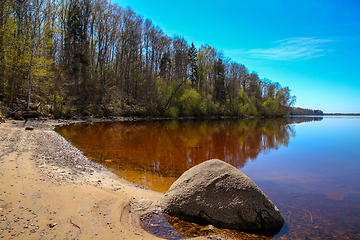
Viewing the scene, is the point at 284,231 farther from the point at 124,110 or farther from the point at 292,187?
the point at 124,110

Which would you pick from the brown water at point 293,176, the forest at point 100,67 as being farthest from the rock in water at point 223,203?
the forest at point 100,67

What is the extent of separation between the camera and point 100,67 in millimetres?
33219

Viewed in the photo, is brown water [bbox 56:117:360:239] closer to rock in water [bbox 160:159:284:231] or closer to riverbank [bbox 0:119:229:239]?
rock in water [bbox 160:159:284:231]

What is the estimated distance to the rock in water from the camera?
3.70 meters

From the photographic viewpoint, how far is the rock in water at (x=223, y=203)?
3699 millimetres

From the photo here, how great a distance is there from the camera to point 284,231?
3729 mm

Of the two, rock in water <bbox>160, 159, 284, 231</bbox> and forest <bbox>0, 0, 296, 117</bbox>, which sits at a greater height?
forest <bbox>0, 0, 296, 117</bbox>

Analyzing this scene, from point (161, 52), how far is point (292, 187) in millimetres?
39971

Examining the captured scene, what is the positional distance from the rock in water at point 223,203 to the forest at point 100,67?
1990 centimetres

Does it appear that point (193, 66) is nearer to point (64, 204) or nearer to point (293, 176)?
point (293, 176)

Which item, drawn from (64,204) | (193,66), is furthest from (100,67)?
(64,204)

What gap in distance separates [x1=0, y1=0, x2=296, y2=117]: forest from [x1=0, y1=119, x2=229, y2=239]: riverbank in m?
16.7

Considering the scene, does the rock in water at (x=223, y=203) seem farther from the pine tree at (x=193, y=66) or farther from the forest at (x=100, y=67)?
the pine tree at (x=193, y=66)

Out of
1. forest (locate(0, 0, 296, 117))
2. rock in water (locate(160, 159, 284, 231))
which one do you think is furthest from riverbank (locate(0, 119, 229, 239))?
forest (locate(0, 0, 296, 117))
